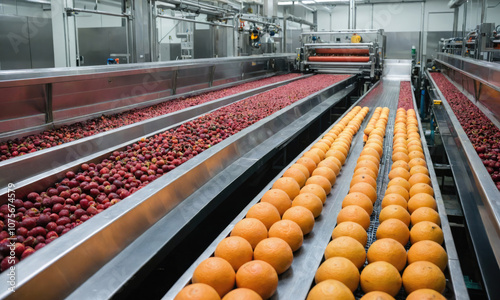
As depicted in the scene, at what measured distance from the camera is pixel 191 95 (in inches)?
271

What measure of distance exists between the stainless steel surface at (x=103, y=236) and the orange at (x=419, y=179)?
133 cm

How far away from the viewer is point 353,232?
1.67 metres

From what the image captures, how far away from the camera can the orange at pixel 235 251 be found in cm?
148

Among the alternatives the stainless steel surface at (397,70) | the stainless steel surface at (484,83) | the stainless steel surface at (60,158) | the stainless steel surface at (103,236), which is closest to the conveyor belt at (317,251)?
the stainless steel surface at (103,236)

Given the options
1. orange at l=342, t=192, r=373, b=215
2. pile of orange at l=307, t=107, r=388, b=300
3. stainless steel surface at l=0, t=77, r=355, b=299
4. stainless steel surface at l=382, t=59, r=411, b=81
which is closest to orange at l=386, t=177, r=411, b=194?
pile of orange at l=307, t=107, r=388, b=300

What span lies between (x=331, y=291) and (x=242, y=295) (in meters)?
0.28

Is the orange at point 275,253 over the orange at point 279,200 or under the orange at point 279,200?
under

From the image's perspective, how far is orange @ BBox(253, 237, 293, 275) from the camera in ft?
4.90

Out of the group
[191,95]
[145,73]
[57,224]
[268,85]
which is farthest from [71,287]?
[268,85]

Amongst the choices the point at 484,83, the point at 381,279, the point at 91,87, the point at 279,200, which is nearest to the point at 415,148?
the point at 279,200

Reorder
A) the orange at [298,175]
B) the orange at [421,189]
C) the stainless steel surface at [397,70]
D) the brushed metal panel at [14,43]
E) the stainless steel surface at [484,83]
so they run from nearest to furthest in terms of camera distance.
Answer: the orange at [421,189], the orange at [298,175], the stainless steel surface at [484,83], the brushed metal panel at [14,43], the stainless steel surface at [397,70]

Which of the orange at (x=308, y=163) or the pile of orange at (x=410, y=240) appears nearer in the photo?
the pile of orange at (x=410, y=240)

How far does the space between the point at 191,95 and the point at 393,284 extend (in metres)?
5.90

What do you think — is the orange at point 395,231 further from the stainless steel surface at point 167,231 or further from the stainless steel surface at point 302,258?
the stainless steel surface at point 167,231
